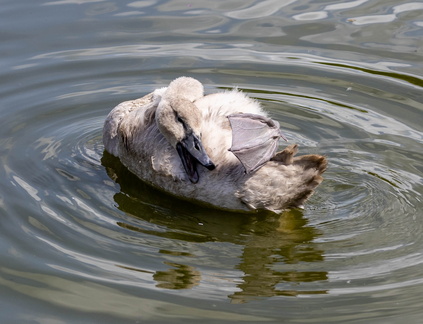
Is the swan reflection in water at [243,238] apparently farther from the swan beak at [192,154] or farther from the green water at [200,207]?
the swan beak at [192,154]

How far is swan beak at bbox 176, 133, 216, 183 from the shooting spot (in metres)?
6.21

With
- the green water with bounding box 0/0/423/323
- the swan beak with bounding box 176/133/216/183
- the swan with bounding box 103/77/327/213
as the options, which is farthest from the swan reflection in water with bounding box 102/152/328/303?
the swan beak with bounding box 176/133/216/183

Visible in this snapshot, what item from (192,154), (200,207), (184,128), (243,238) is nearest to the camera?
(243,238)

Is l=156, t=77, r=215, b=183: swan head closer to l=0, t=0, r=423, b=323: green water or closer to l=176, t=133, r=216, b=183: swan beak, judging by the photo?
l=176, t=133, r=216, b=183: swan beak

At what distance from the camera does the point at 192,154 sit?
249 inches

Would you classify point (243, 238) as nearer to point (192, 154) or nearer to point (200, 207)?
point (200, 207)

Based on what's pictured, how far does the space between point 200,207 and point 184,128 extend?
64 cm

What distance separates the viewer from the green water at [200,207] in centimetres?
530

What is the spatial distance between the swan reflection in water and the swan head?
37 centimetres

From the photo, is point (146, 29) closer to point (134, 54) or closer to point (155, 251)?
point (134, 54)

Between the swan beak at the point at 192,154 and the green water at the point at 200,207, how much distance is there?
0.34 meters

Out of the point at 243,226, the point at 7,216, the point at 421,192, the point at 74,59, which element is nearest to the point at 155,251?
the point at 243,226

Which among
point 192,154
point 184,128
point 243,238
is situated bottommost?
point 243,238

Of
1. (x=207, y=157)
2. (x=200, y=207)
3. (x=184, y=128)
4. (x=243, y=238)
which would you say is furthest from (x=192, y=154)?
(x=243, y=238)
